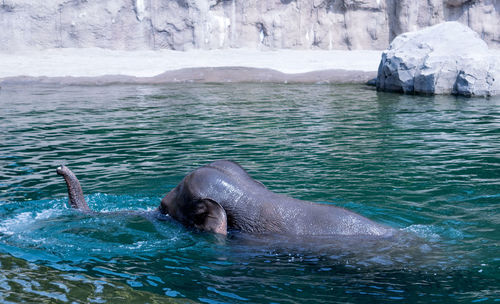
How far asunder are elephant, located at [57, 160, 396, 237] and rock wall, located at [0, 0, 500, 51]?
24294 millimetres

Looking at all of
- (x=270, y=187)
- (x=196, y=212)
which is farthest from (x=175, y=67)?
(x=196, y=212)

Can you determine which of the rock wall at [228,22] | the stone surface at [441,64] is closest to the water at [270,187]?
the stone surface at [441,64]

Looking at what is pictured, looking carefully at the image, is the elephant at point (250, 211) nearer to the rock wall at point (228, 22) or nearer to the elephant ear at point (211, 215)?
the elephant ear at point (211, 215)

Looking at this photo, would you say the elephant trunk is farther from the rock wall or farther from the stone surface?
the rock wall

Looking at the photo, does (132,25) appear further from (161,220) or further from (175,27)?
(161,220)

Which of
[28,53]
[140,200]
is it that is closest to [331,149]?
[140,200]

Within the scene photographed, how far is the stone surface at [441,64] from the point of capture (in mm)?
17000

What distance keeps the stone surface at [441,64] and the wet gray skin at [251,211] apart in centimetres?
1358

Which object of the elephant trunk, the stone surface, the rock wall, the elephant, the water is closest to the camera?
the water

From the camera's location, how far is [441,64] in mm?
17859

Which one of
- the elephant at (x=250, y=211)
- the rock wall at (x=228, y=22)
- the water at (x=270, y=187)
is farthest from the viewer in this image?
the rock wall at (x=228, y=22)

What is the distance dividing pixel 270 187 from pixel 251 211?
246cm

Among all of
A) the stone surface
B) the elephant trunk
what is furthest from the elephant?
the stone surface

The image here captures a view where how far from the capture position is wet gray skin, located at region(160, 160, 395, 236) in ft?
15.1
